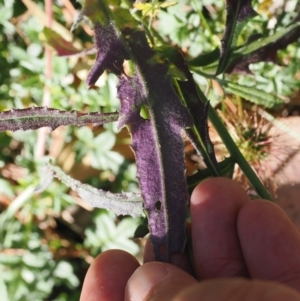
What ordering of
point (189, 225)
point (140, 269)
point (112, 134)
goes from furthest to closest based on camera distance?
point (112, 134)
point (189, 225)
point (140, 269)

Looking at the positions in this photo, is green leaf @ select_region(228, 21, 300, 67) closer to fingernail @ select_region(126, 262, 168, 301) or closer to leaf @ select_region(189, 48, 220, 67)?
leaf @ select_region(189, 48, 220, 67)

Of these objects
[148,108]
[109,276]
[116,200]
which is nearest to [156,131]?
[148,108]

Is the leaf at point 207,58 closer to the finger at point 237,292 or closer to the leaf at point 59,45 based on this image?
the leaf at point 59,45

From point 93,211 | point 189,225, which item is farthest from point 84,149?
point 189,225

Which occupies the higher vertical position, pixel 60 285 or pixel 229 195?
pixel 229 195

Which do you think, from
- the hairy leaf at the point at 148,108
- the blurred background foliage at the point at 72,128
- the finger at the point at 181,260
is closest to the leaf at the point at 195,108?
the hairy leaf at the point at 148,108

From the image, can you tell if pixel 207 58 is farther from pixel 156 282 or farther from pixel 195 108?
pixel 156 282

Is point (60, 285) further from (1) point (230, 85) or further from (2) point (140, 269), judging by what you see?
(1) point (230, 85)
